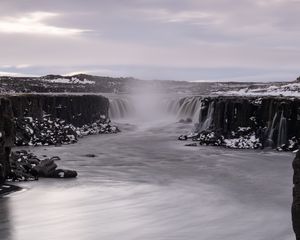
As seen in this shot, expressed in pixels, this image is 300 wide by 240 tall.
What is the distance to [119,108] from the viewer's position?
7200cm

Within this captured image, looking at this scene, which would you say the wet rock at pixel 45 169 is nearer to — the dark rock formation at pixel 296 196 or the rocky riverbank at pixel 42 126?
the rocky riverbank at pixel 42 126

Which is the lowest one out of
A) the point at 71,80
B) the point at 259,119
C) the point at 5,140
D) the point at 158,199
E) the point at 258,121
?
the point at 158,199

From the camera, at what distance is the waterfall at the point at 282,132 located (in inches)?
1606

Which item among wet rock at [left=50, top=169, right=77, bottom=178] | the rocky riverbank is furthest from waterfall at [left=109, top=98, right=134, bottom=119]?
wet rock at [left=50, top=169, right=77, bottom=178]

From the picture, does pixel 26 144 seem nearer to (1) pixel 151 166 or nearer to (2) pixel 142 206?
(1) pixel 151 166

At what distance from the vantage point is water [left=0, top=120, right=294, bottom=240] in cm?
1758

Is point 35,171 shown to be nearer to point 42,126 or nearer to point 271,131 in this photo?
point 42,126

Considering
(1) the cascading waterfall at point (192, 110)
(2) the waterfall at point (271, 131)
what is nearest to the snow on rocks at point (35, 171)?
(2) the waterfall at point (271, 131)

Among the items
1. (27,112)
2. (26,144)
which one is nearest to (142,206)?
(26,144)

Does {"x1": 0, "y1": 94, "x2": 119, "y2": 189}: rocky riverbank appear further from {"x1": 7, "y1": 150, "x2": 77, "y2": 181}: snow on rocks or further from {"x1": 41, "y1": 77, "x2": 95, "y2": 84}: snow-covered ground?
{"x1": 41, "y1": 77, "x2": 95, "y2": 84}: snow-covered ground

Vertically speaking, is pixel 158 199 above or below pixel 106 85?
below

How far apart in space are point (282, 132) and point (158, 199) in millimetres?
21149

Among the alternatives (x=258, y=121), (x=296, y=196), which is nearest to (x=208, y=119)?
(x=258, y=121)

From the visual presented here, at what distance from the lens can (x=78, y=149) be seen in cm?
4006
